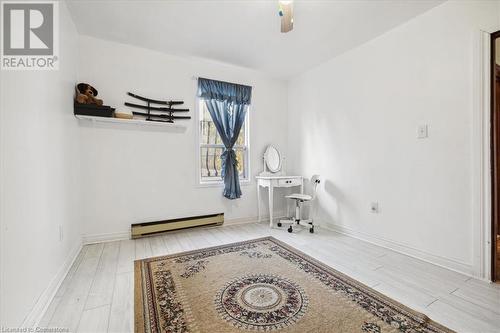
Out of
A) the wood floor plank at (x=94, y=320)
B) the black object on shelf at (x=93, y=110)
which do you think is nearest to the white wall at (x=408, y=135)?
the wood floor plank at (x=94, y=320)

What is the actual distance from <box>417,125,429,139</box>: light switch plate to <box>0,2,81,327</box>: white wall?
3181mm

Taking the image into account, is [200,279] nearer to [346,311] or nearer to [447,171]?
[346,311]

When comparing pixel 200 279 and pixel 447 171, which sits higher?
pixel 447 171

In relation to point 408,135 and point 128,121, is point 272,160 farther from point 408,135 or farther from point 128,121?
point 128,121

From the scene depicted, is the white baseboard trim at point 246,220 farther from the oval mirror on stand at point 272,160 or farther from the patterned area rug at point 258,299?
the patterned area rug at point 258,299

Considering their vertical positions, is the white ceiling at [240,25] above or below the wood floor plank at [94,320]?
above

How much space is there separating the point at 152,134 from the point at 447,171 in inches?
131

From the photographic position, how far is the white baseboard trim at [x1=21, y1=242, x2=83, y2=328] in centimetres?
133

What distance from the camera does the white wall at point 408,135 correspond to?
202cm

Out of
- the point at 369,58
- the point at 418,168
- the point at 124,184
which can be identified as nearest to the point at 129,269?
the point at 124,184

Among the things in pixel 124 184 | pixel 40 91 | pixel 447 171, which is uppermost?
pixel 40 91

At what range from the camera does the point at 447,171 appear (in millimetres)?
2113

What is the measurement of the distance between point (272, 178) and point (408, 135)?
1785mm

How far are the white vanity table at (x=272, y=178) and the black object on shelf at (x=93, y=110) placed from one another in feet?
7.38
